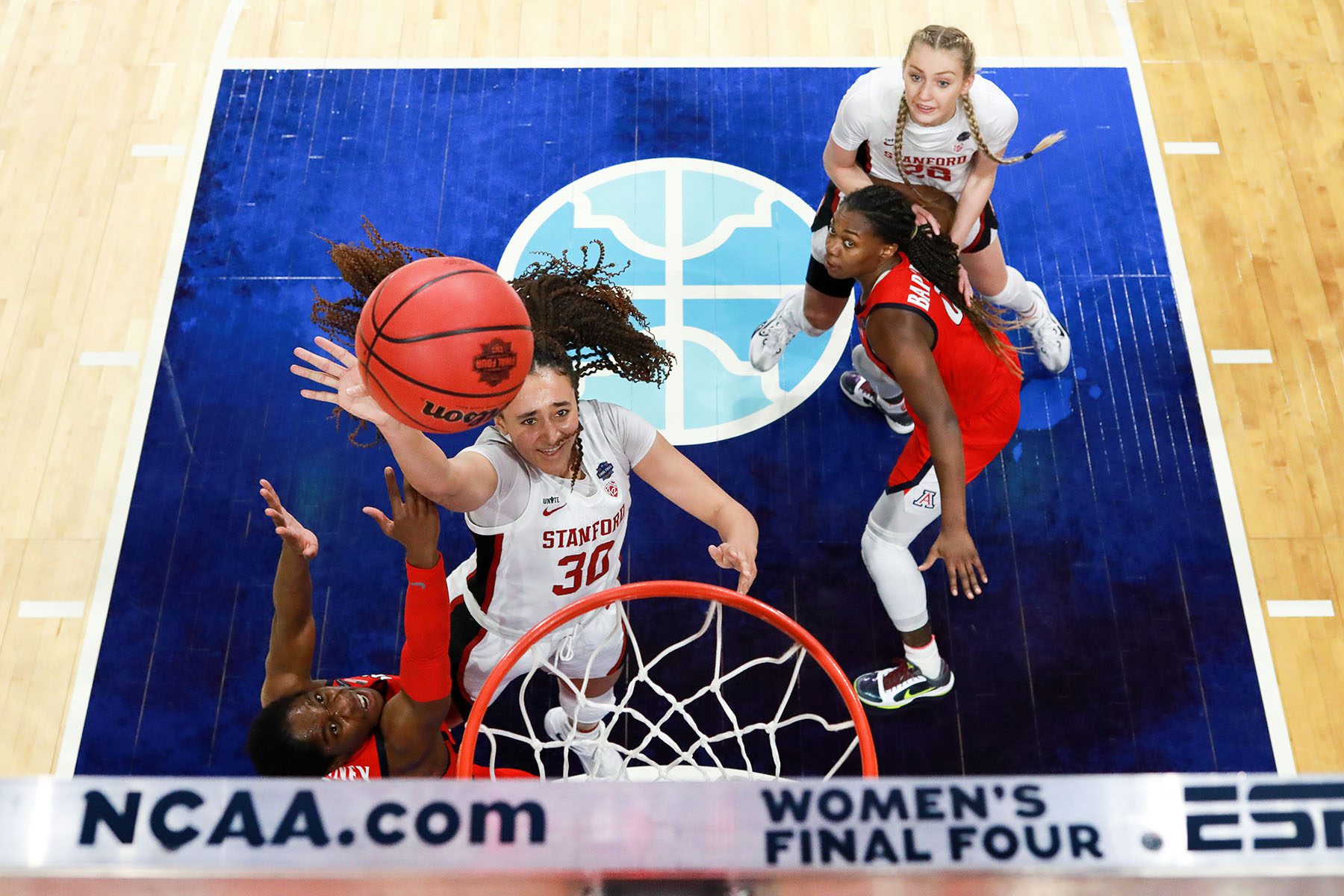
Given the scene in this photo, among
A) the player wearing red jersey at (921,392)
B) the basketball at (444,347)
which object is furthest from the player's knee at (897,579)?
the basketball at (444,347)

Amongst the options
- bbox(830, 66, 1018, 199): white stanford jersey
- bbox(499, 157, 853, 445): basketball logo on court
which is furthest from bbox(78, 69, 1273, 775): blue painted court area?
bbox(830, 66, 1018, 199): white stanford jersey

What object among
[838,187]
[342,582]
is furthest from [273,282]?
[838,187]

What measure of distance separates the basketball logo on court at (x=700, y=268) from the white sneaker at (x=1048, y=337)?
88 centimetres

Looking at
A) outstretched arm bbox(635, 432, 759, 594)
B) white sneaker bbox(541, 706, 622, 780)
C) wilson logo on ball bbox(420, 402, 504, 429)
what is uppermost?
wilson logo on ball bbox(420, 402, 504, 429)

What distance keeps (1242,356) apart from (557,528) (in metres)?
3.68

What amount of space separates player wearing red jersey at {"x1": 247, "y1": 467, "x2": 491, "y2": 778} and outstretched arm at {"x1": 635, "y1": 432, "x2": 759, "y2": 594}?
2.68 ft

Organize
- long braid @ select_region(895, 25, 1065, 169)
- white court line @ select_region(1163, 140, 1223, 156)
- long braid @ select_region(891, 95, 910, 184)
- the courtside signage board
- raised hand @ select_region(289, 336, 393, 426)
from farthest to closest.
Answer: white court line @ select_region(1163, 140, 1223, 156), long braid @ select_region(891, 95, 910, 184), long braid @ select_region(895, 25, 1065, 169), raised hand @ select_region(289, 336, 393, 426), the courtside signage board

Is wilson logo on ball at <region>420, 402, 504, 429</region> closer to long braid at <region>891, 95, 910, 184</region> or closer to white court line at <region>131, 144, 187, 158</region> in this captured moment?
long braid at <region>891, 95, 910, 184</region>

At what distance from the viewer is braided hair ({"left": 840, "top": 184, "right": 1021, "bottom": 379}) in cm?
410

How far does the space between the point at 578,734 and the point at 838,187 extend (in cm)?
245

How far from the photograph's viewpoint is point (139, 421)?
5.42 meters

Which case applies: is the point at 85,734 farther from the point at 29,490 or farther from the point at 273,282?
the point at 273,282

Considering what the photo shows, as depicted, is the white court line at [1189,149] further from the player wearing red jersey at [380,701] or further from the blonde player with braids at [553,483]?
the player wearing red jersey at [380,701]

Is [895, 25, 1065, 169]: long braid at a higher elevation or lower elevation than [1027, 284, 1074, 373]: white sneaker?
higher
